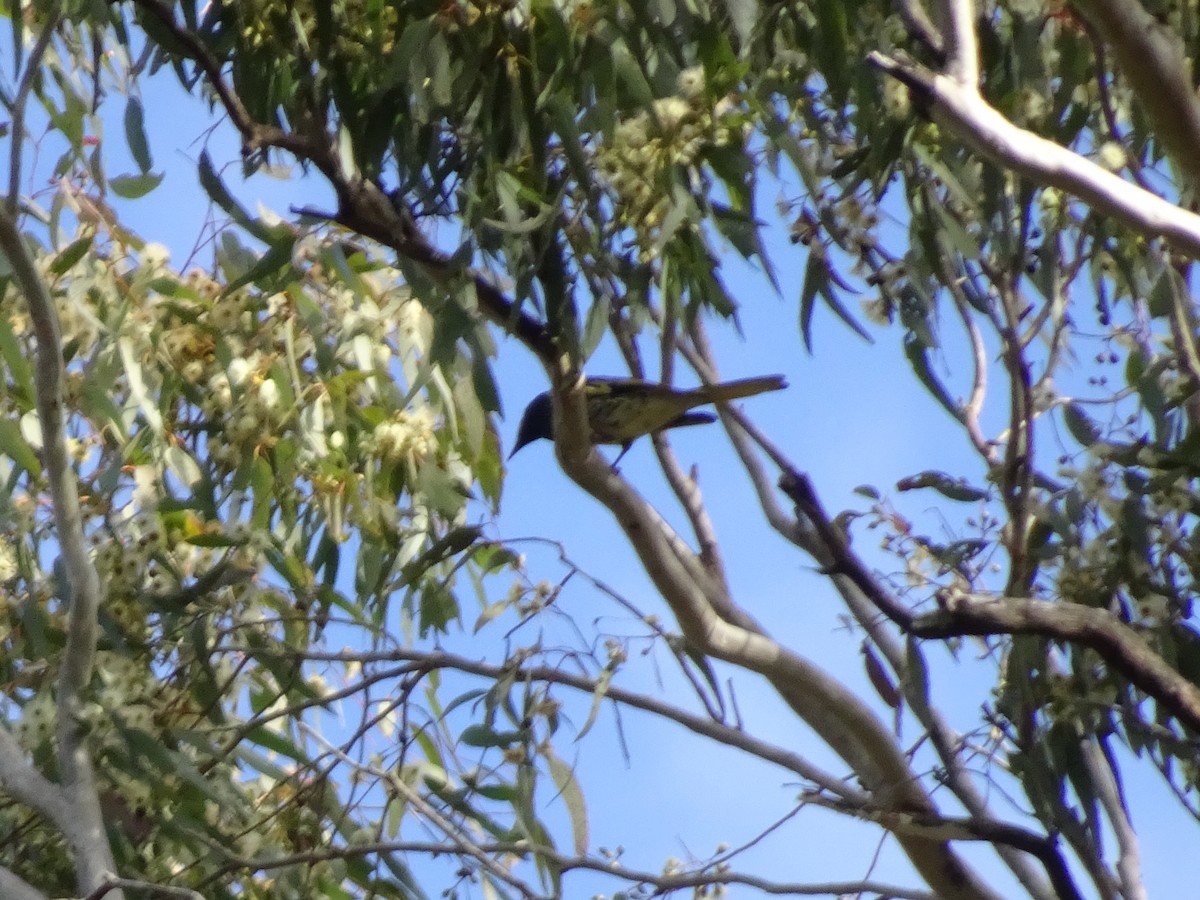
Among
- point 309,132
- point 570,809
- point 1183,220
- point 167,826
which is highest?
point 309,132

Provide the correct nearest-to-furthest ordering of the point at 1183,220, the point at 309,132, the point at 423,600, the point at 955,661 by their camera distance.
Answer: the point at 1183,220, the point at 309,132, the point at 955,661, the point at 423,600

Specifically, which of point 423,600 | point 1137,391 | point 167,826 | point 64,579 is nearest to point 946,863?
point 1137,391

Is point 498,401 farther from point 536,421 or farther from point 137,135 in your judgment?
point 536,421

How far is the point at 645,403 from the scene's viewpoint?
316cm

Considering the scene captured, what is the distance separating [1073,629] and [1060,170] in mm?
559

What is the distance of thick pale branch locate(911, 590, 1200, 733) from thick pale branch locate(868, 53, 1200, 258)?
1.50 ft

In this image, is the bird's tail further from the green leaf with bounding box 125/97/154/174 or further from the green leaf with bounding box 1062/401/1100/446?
the green leaf with bounding box 125/97/154/174

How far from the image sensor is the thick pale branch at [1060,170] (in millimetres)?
1589

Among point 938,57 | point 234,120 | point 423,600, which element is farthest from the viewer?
point 423,600

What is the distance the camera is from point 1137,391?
2375 millimetres

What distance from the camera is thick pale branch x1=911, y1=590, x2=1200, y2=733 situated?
1794 mm

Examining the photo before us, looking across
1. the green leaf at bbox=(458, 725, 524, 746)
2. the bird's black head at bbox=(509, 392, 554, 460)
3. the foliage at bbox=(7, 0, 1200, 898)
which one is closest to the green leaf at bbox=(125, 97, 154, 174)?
the foliage at bbox=(7, 0, 1200, 898)

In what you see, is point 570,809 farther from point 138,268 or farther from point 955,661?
point 138,268

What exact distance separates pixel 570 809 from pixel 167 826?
2.07 ft
